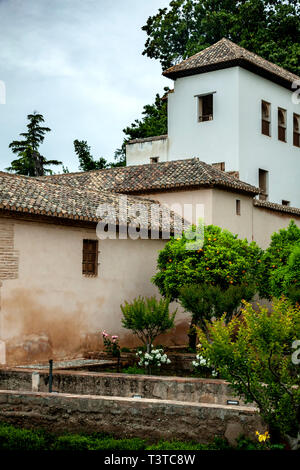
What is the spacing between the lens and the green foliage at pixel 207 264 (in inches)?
620

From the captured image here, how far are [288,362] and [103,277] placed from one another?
31.0 ft

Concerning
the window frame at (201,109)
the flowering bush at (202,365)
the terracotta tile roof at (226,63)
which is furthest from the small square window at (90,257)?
the terracotta tile roof at (226,63)

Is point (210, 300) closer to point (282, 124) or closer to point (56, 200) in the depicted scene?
point (56, 200)

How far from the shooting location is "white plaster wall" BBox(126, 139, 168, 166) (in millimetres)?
27938

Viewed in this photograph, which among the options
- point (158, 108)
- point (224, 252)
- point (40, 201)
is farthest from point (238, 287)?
point (158, 108)

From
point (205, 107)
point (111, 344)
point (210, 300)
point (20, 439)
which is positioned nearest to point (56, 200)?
point (111, 344)

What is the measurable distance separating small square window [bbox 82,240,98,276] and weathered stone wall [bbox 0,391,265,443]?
6.88 metres

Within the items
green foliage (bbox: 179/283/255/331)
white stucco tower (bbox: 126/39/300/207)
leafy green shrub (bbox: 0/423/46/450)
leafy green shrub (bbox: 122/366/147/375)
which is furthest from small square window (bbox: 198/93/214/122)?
leafy green shrub (bbox: 0/423/46/450)

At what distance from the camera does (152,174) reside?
71.2ft

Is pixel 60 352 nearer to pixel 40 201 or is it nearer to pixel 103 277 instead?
pixel 103 277

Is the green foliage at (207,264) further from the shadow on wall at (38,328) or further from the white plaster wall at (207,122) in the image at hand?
the white plaster wall at (207,122)

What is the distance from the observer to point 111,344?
1666cm

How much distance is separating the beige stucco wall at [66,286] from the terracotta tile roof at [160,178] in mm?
2862

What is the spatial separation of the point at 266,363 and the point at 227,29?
28319 millimetres
